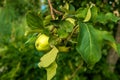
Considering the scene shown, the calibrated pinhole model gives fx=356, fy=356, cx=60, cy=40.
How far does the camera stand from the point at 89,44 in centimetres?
99

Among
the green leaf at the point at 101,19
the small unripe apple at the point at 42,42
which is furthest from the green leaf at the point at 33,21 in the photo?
the green leaf at the point at 101,19

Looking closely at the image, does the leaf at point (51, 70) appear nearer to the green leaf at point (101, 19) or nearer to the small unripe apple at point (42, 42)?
the small unripe apple at point (42, 42)

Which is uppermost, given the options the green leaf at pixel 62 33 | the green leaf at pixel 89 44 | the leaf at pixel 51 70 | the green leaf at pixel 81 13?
A: the green leaf at pixel 81 13

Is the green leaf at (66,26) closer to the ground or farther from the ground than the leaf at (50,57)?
farther from the ground

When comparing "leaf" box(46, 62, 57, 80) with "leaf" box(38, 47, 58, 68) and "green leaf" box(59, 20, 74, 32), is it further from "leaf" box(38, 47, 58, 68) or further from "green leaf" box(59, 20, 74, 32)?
"green leaf" box(59, 20, 74, 32)

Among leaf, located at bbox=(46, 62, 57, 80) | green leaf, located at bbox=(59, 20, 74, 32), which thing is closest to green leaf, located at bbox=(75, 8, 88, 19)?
green leaf, located at bbox=(59, 20, 74, 32)

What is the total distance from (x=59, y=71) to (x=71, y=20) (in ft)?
3.96

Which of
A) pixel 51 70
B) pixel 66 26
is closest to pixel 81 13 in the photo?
pixel 66 26

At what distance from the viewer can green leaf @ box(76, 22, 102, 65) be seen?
0.97m

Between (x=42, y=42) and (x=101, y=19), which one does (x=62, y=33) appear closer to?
(x=42, y=42)

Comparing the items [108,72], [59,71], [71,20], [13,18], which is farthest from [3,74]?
[13,18]

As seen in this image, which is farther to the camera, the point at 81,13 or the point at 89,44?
the point at 81,13

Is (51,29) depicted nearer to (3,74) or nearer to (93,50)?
(93,50)

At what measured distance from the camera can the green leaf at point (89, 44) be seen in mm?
973
